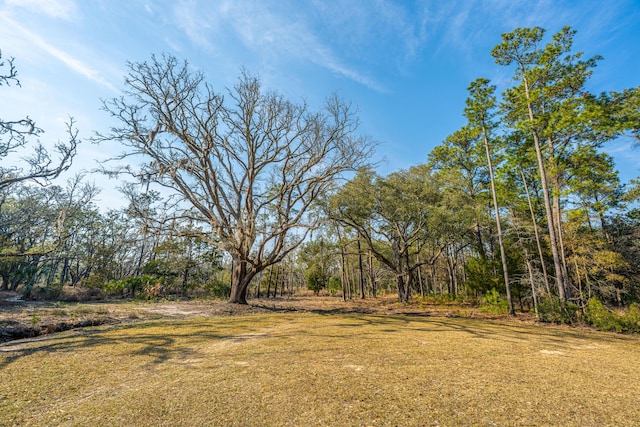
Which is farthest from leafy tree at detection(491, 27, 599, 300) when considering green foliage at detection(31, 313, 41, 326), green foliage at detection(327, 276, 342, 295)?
green foliage at detection(327, 276, 342, 295)

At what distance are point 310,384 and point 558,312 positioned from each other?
1151cm

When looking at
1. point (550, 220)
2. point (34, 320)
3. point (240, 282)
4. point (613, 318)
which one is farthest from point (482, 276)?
point (34, 320)

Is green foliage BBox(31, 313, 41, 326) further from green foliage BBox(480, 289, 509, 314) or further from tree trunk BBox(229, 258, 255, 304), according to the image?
green foliage BBox(480, 289, 509, 314)

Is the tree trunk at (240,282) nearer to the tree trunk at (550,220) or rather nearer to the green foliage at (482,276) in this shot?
the tree trunk at (550,220)

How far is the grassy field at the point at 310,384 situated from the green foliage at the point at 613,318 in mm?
4878

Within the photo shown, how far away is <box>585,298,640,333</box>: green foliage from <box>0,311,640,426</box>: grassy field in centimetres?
488

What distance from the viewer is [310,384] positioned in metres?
2.72

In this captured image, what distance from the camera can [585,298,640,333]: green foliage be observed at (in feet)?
25.6

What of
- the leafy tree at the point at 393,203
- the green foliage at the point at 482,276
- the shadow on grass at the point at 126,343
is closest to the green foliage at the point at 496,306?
the green foliage at the point at 482,276

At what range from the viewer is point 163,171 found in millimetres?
10039

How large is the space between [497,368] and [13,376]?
5813 millimetres

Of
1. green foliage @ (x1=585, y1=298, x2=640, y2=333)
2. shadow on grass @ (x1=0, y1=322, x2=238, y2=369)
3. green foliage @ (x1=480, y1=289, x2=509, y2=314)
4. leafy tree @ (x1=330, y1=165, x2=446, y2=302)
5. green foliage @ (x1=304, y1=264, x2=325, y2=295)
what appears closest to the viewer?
shadow on grass @ (x1=0, y1=322, x2=238, y2=369)

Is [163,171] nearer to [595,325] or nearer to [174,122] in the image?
[174,122]

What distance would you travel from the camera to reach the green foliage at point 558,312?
938cm
